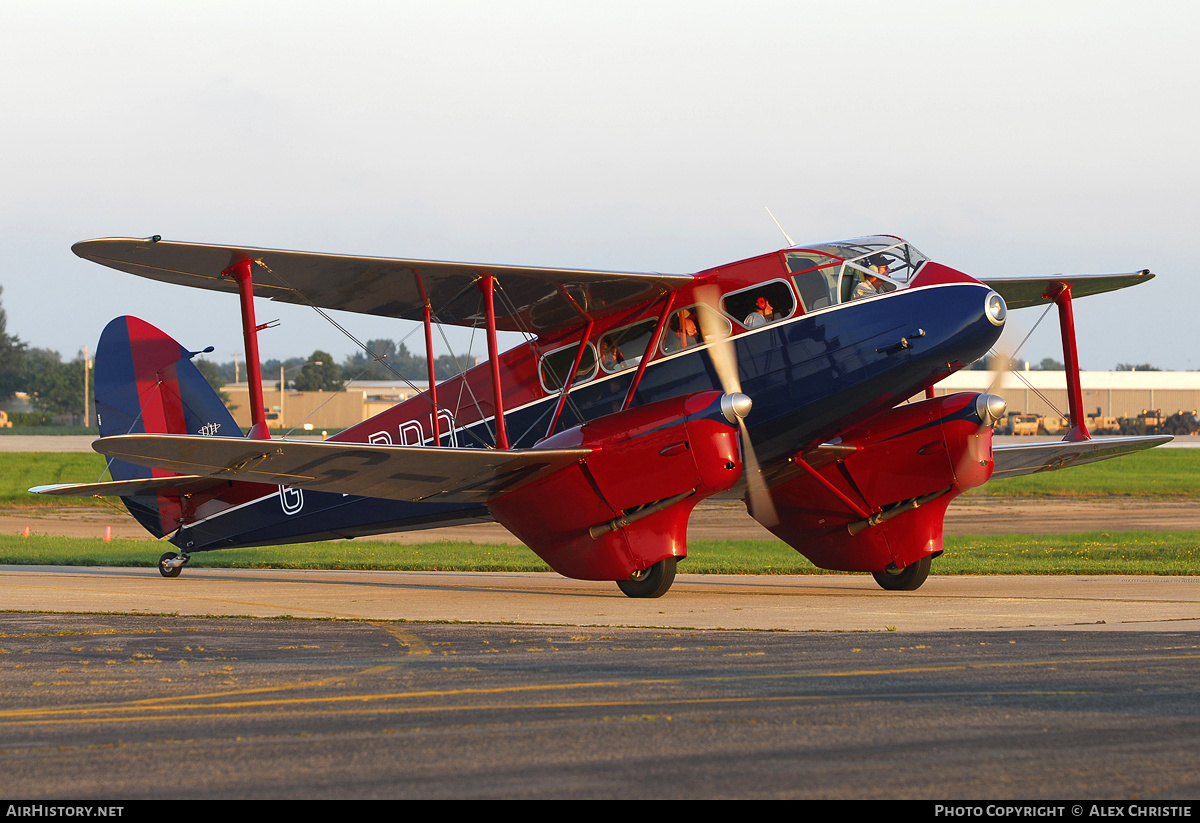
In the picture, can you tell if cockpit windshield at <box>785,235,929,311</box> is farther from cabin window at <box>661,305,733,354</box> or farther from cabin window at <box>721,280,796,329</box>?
cabin window at <box>661,305,733,354</box>

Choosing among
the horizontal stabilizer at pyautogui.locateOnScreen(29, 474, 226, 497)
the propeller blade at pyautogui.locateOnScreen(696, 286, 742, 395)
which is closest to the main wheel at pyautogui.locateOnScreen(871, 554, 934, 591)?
the propeller blade at pyautogui.locateOnScreen(696, 286, 742, 395)

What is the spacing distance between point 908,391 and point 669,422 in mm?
3613

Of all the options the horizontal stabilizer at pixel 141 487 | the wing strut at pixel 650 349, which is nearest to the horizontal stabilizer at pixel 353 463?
the wing strut at pixel 650 349

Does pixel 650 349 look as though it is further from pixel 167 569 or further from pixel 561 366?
pixel 167 569

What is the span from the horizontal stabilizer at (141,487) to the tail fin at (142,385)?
425 mm

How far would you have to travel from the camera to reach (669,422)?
1559 cm

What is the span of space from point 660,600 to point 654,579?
315mm

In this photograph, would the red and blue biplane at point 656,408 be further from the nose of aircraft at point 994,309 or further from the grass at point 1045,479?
the grass at point 1045,479

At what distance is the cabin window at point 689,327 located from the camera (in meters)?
16.6

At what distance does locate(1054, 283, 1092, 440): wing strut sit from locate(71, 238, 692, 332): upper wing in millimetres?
7354

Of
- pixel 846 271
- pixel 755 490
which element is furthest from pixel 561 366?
pixel 846 271

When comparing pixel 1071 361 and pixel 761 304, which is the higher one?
pixel 761 304

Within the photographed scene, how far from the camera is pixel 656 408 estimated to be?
15961 millimetres

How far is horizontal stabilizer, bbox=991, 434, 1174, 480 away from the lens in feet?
64.9
